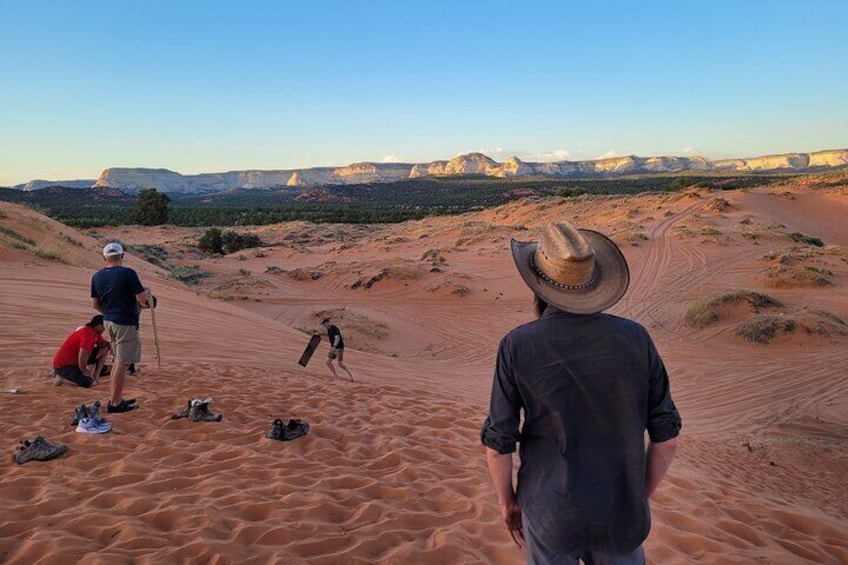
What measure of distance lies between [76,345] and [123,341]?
1221mm

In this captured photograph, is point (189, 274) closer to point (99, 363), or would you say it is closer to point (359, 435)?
point (99, 363)

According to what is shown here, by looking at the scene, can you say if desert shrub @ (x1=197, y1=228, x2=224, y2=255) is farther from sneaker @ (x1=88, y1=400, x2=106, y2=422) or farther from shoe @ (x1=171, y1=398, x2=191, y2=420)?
sneaker @ (x1=88, y1=400, x2=106, y2=422)

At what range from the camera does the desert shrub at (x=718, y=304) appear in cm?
1352

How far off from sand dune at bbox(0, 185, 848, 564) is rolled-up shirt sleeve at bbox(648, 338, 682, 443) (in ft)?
6.41

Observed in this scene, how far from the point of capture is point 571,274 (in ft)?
6.20

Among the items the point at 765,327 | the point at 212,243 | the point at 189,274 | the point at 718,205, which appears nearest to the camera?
the point at 765,327

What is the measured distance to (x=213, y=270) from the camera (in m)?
23.5

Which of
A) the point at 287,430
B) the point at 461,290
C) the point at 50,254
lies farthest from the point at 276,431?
the point at 461,290

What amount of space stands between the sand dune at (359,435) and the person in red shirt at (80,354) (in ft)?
0.53

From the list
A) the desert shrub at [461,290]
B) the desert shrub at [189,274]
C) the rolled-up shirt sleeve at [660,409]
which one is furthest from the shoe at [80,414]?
the desert shrub at [189,274]

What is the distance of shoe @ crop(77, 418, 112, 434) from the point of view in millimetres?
4875

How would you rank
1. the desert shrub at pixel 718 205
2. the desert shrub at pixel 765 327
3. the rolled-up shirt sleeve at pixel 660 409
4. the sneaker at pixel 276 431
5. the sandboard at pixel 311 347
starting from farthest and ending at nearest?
the desert shrub at pixel 718 205, the desert shrub at pixel 765 327, the sandboard at pixel 311 347, the sneaker at pixel 276 431, the rolled-up shirt sleeve at pixel 660 409

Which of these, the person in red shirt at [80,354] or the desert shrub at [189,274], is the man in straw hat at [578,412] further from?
the desert shrub at [189,274]

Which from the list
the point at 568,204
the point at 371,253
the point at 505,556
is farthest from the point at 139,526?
the point at 568,204
